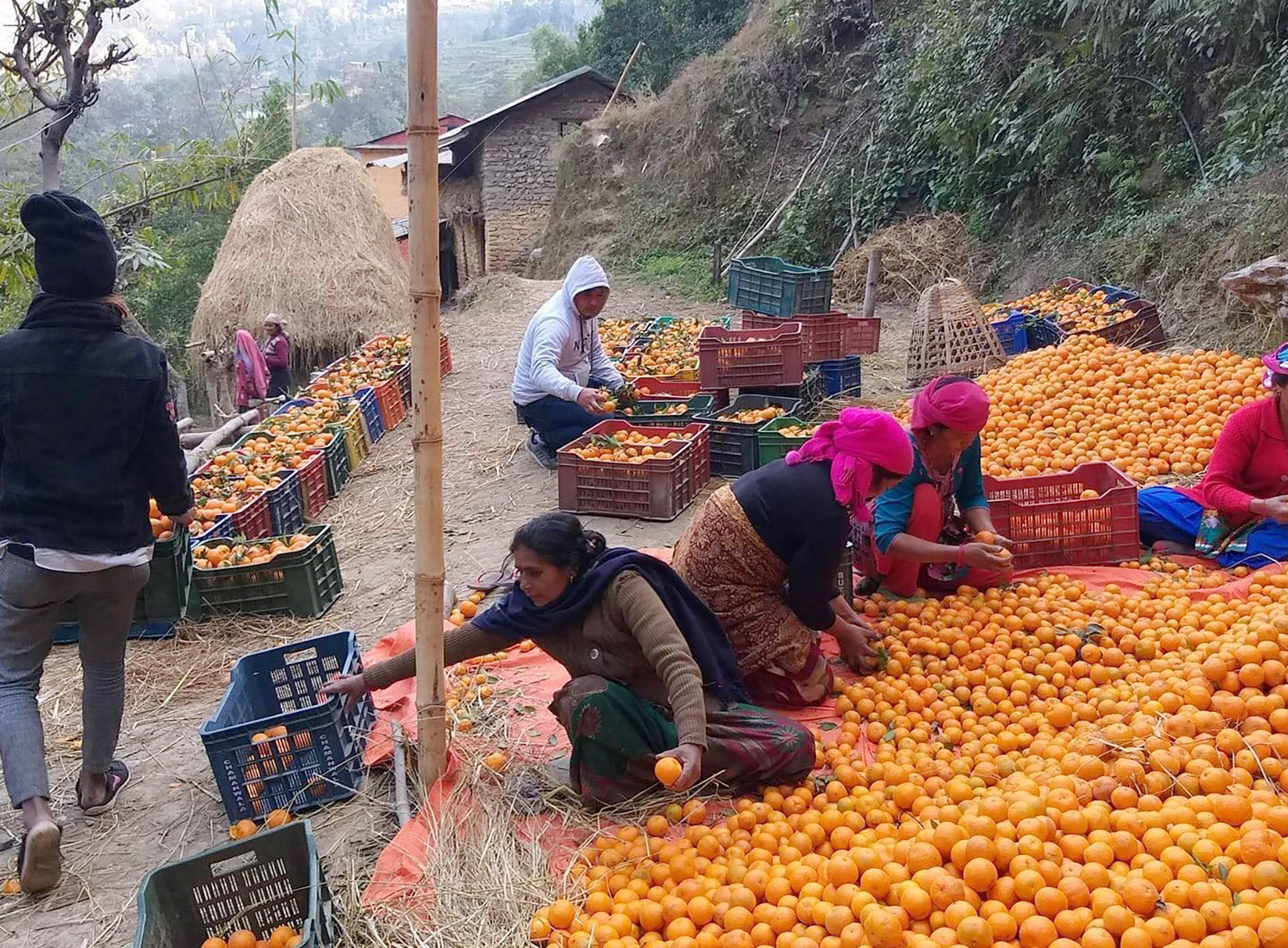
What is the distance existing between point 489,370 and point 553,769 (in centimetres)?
1076

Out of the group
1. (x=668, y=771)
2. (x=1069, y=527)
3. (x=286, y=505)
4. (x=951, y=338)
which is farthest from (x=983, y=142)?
(x=668, y=771)

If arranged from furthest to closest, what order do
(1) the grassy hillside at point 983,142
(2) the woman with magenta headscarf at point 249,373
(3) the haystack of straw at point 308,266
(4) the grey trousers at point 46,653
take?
(3) the haystack of straw at point 308,266 < (2) the woman with magenta headscarf at point 249,373 < (1) the grassy hillside at point 983,142 < (4) the grey trousers at point 46,653

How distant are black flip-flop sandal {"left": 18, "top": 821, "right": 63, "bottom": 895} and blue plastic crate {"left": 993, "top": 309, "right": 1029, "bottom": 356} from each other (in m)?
9.27

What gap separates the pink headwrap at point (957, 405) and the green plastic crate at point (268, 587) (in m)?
3.42

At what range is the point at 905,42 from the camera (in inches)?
750

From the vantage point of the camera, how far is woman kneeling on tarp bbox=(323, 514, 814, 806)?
2975 millimetres

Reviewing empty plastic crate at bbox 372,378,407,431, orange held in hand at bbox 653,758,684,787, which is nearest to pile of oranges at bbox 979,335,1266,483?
orange held in hand at bbox 653,758,684,787

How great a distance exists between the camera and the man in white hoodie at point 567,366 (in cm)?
684

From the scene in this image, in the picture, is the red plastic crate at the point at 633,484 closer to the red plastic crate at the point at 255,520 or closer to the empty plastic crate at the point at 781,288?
the red plastic crate at the point at 255,520

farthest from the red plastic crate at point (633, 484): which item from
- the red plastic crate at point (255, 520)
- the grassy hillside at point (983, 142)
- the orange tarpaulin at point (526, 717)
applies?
the grassy hillside at point (983, 142)

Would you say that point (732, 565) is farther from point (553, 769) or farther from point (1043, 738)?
point (1043, 738)

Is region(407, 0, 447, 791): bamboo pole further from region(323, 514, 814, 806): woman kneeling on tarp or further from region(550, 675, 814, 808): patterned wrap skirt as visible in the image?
region(550, 675, 814, 808): patterned wrap skirt

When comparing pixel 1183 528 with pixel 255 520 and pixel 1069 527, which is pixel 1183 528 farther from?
pixel 255 520

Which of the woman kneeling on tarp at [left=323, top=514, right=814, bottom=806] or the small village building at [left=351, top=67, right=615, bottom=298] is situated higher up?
the small village building at [left=351, top=67, right=615, bottom=298]
